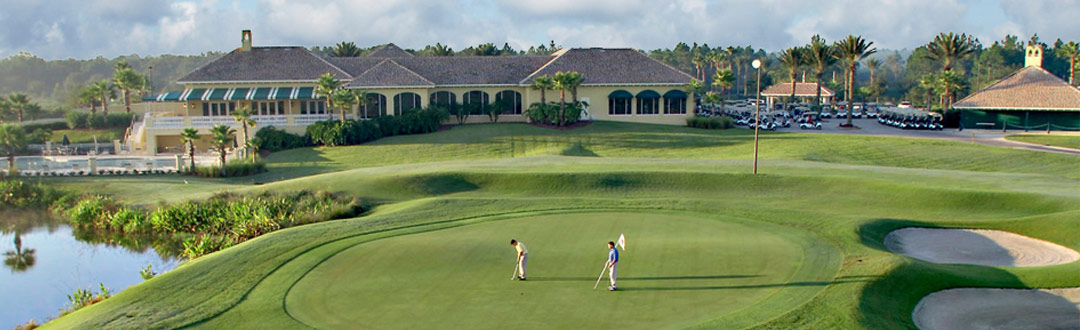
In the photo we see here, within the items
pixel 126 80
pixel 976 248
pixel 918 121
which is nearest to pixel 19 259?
pixel 976 248

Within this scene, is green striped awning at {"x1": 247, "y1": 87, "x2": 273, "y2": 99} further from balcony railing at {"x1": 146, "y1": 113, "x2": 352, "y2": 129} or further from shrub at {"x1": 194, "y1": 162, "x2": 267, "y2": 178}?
shrub at {"x1": 194, "y1": 162, "x2": 267, "y2": 178}

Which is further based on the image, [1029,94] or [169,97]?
[1029,94]

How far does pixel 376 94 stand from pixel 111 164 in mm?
21794

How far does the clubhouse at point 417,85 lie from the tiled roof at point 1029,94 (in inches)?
982

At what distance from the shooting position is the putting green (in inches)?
671

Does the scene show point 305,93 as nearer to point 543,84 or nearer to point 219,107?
point 219,107

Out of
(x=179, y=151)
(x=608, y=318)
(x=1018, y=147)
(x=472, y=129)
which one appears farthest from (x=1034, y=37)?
(x=608, y=318)

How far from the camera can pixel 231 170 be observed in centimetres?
4700

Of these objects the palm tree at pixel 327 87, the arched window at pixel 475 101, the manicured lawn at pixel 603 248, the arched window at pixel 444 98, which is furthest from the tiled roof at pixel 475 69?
the manicured lawn at pixel 603 248

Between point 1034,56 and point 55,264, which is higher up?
point 1034,56

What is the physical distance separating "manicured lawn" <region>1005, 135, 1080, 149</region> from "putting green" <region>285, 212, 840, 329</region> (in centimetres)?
4222

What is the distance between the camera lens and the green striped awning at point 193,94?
6364cm

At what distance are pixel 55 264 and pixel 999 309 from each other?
28.1 meters

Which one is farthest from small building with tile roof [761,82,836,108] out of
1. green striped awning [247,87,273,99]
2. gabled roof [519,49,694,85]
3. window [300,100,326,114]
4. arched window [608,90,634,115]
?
green striped awning [247,87,273,99]
